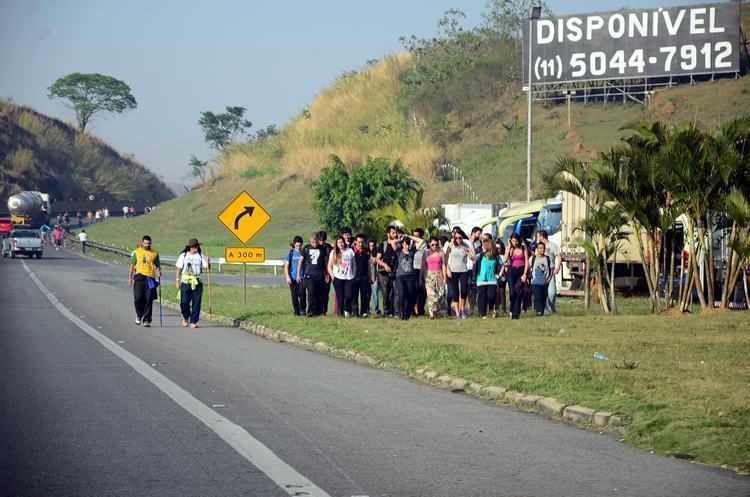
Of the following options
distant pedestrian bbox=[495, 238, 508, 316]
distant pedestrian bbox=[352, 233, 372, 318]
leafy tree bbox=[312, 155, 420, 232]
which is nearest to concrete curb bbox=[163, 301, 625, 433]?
distant pedestrian bbox=[352, 233, 372, 318]

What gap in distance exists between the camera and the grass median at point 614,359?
10.3m

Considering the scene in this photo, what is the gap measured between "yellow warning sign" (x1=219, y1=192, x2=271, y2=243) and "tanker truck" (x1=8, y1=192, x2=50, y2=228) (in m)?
61.8

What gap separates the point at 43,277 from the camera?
46.2m

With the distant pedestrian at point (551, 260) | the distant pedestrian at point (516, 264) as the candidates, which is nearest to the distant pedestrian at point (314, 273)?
the distant pedestrian at point (516, 264)

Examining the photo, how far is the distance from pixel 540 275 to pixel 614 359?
26.4ft

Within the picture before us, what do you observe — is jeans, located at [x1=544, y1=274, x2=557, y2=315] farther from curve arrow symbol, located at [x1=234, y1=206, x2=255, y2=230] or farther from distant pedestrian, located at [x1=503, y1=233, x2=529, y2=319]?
curve arrow symbol, located at [x1=234, y1=206, x2=255, y2=230]

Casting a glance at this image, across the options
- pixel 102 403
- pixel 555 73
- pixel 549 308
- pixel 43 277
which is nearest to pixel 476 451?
pixel 102 403

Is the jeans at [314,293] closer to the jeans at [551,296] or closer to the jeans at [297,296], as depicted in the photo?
the jeans at [297,296]

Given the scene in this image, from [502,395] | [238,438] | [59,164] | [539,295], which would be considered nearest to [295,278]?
[539,295]

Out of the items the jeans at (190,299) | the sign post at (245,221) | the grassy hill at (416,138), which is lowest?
the jeans at (190,299)

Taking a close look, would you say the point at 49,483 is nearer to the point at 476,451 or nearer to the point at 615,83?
the point at 476,451

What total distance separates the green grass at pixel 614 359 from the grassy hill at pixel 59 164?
96804 millimetres

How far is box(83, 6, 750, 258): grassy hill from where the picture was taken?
202 ft

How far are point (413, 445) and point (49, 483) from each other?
315 cm
